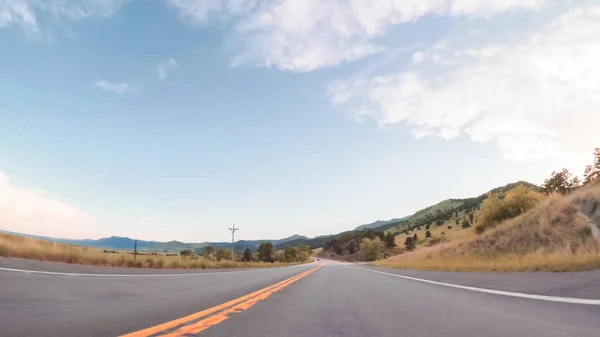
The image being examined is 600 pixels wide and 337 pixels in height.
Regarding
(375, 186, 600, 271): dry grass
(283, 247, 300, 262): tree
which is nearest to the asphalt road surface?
(375, 186, 600, 271): dry grass

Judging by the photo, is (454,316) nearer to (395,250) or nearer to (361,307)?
(361,307)

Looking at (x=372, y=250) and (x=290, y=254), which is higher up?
(x=372, y=250)

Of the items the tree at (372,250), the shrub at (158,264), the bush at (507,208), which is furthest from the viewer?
the tree at (372,250)

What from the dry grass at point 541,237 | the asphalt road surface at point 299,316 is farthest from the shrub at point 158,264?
the asphalt road surface at point 299,316

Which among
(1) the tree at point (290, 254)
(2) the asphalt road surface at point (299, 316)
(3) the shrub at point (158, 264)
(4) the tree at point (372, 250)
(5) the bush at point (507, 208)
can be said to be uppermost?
(5) the bush at point (507, 208)

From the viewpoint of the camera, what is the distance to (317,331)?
14.1ft

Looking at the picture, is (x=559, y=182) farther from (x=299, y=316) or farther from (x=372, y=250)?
(x=372, y=250)

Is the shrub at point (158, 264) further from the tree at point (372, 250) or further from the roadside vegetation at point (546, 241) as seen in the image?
the tree at point (372, 250)

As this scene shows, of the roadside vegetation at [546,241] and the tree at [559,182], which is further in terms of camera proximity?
the tree at [559,182]

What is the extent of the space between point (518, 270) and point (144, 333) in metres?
13.1

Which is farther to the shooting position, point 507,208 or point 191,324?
point 507,208

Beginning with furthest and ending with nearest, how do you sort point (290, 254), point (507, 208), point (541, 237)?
point (290, 254), point (507, 208), point (541, 237)

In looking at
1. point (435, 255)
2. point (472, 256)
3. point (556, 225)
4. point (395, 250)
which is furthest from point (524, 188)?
point (395, 250)

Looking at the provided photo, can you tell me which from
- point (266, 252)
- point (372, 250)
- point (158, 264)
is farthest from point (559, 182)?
point (266, 252)
